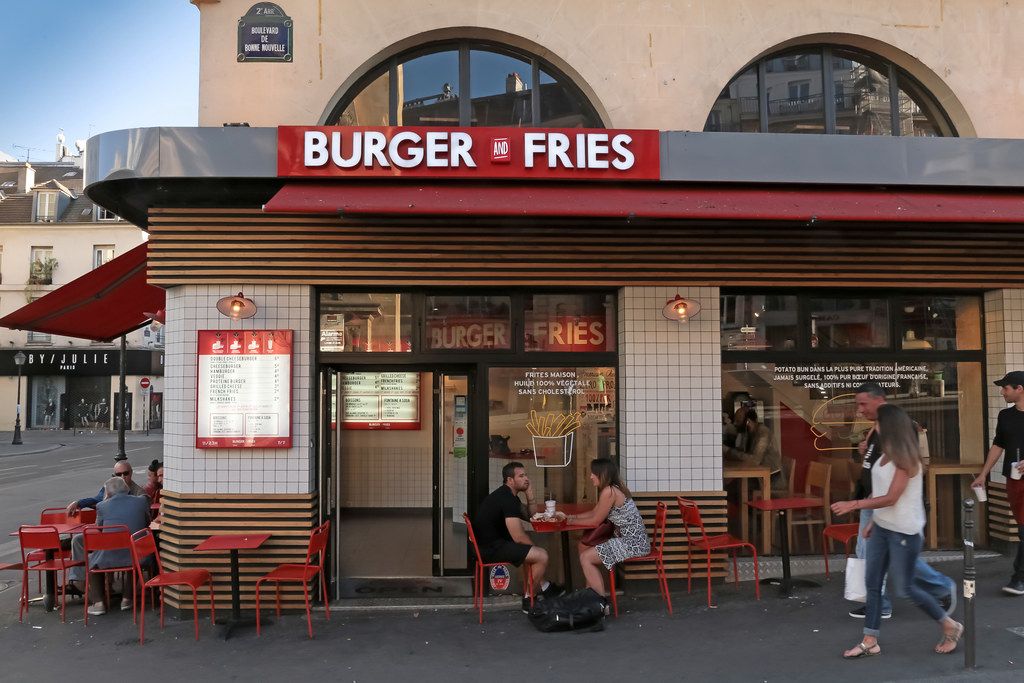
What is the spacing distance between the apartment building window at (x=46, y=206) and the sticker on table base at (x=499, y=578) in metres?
39.9

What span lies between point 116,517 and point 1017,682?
7360mm

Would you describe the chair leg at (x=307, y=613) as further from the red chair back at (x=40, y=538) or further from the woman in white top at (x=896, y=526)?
the woman in white top at (x=896, y=526)

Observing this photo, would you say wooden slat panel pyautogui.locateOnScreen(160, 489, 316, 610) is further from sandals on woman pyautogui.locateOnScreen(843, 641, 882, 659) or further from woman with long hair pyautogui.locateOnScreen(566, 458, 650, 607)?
sandals on woman pyautogui.locateOnScreen(843, 641, 882, 659)

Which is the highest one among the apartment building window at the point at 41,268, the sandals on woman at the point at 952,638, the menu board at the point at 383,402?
the apartment building window at the point at 41,268

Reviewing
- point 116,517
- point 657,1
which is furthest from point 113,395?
point 657,1

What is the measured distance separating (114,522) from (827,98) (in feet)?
27.5

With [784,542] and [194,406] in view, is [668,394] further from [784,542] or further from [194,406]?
[194,406]

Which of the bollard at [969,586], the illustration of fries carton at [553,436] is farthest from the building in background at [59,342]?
the bollard at [969,586]

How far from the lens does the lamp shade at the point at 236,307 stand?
6826 mm

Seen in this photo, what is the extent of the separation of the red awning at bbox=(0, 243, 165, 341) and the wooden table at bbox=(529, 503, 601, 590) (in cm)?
454

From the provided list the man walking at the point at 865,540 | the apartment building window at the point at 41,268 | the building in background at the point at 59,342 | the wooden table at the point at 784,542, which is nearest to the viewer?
the man walking at the point at 865,540

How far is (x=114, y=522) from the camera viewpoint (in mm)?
7148

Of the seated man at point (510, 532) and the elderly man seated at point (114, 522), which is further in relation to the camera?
the elderly man seated at point (114, 522)

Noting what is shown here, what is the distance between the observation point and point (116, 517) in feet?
23.5
